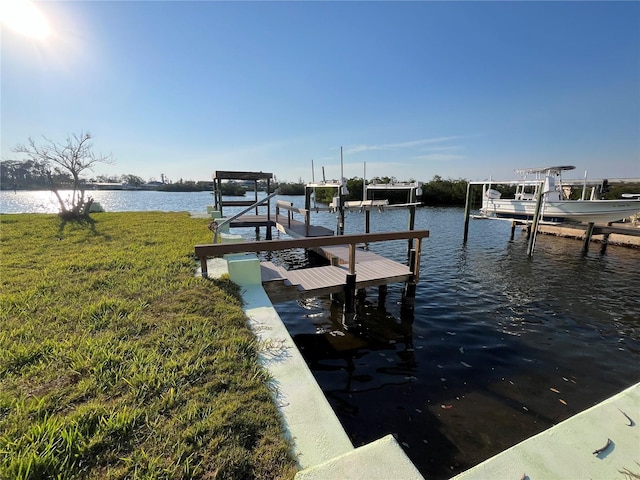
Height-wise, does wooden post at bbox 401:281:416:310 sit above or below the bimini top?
A: below

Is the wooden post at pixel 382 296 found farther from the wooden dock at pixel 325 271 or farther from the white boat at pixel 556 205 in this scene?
the white boat at pixel 556 205

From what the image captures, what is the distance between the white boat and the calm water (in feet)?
15.4

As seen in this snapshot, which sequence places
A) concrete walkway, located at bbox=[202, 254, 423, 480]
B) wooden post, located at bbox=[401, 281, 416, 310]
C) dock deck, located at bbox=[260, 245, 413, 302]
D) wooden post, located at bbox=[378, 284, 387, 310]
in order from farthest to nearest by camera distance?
wooden post, located at bbox=[378, 284, 387, 310] → wooden post, located at bbox=[401, 281, 416, 310] → dock deck, located at bbox=[260, 245, 413, 302] → concrete walkway, located at bbox=[202, 254, 423, 480]

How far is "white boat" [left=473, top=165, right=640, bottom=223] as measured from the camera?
499 inches

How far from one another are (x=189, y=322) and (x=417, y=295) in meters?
6.22

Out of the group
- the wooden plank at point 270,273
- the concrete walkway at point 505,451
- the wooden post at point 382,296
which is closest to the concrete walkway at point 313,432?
the concrete walkway at point 505,451

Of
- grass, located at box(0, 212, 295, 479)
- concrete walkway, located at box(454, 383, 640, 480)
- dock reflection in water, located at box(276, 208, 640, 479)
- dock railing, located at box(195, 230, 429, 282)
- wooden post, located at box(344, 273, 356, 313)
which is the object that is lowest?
dock reflection in water, located at box(276, 208, 640, 479)

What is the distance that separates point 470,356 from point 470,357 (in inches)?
1.4

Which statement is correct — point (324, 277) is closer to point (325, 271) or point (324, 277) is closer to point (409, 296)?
point (325, 271)

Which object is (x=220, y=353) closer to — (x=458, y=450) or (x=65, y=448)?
(x=65, y=448)

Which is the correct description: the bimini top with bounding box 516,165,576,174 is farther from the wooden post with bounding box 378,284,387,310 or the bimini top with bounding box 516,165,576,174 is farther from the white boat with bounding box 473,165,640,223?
the wooden post with bounding box 378,284,387,310

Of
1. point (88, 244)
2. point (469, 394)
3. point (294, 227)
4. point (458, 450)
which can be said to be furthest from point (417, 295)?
point (88, 244)

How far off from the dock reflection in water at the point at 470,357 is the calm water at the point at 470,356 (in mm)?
18

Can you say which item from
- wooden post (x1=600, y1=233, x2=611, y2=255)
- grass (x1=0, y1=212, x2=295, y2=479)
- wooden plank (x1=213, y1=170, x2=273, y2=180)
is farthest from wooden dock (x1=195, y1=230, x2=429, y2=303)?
wooden post (x1=600, y1=233, x2=611, y2=255)
